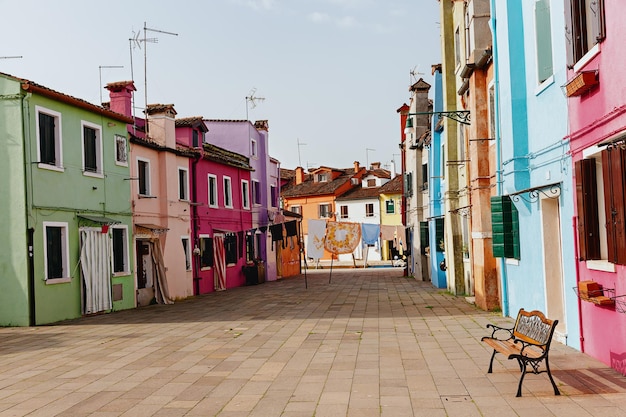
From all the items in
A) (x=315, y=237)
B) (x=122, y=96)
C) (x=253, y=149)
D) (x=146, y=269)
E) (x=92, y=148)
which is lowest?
(x=146, y=269)

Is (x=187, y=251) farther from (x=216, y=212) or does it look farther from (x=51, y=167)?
(x=51, y=167)

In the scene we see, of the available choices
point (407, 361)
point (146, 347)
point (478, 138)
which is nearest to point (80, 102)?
point (146, 347)

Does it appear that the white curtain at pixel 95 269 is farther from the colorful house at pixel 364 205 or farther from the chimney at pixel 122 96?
the colorful house at pixel 364 205

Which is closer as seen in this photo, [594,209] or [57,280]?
[594,209]

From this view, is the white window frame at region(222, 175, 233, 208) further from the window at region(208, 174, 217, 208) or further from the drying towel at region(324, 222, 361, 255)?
the drying towel at region(324, 222, 361, 255)

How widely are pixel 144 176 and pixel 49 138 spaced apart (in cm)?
589

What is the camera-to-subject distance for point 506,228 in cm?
1398

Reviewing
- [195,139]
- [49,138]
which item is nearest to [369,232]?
[195,139]

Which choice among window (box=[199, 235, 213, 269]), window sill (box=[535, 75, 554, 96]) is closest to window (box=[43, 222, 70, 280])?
window (box=[199, 235, 213, 269])

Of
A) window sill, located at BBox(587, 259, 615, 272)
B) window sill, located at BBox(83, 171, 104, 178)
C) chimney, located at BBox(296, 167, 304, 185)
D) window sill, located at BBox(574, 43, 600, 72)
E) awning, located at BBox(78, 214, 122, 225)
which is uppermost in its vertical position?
chimney, located at BBox(296, 167, 304, 185)

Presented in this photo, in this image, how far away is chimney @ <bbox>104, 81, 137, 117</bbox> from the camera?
23812 mm

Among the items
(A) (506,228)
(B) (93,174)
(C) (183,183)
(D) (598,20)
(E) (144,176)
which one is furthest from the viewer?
(C) (183,183)

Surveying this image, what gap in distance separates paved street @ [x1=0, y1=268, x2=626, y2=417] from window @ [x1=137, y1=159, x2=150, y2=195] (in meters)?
6.82

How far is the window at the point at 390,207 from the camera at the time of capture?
63.7 m
